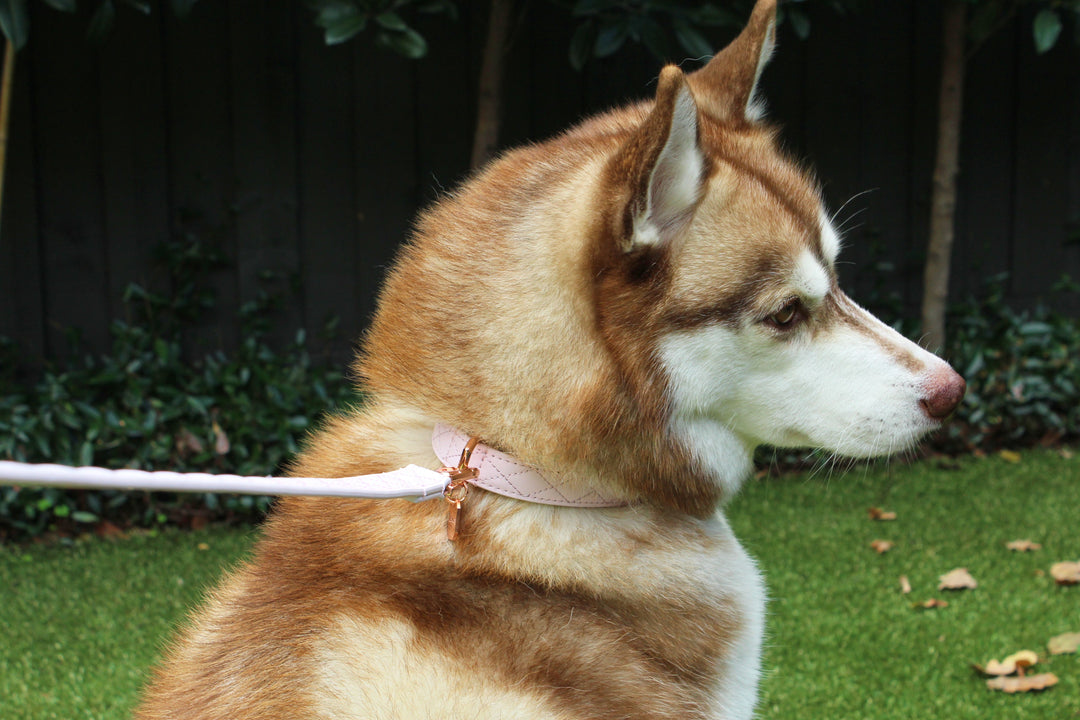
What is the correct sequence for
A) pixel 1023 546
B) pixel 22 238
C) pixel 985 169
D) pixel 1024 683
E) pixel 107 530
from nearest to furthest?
1. pixel 1024 683
2. pixel 1023 546
3. pixel 107 530
4. pixel 22 238
5. pixel 985 169

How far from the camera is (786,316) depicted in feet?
5.87

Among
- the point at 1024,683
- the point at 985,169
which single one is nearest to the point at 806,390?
the point at 1024,683

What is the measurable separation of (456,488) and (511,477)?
0.33 feet

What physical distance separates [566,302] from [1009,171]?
5.78 metres

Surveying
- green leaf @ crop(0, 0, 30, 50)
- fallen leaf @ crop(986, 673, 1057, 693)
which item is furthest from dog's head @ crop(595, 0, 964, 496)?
green leaf @ crop(0, 0, 30, 50)

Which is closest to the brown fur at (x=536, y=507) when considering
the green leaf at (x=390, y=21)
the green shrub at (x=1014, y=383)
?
the green leaf at (x=390, y=21)

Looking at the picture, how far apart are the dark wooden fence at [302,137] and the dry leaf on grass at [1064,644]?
2621 millimetres

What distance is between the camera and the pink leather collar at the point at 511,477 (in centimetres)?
170

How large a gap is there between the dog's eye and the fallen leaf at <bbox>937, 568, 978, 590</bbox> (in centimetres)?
243

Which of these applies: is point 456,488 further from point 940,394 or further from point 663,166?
point 940,394

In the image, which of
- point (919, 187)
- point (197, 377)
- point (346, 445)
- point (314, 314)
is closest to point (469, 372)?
point (346, 445)

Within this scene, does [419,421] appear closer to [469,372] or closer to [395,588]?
[469,372]

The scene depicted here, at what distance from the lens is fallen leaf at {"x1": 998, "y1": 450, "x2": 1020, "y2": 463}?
5362mm

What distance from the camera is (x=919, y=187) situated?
635 centimetres
